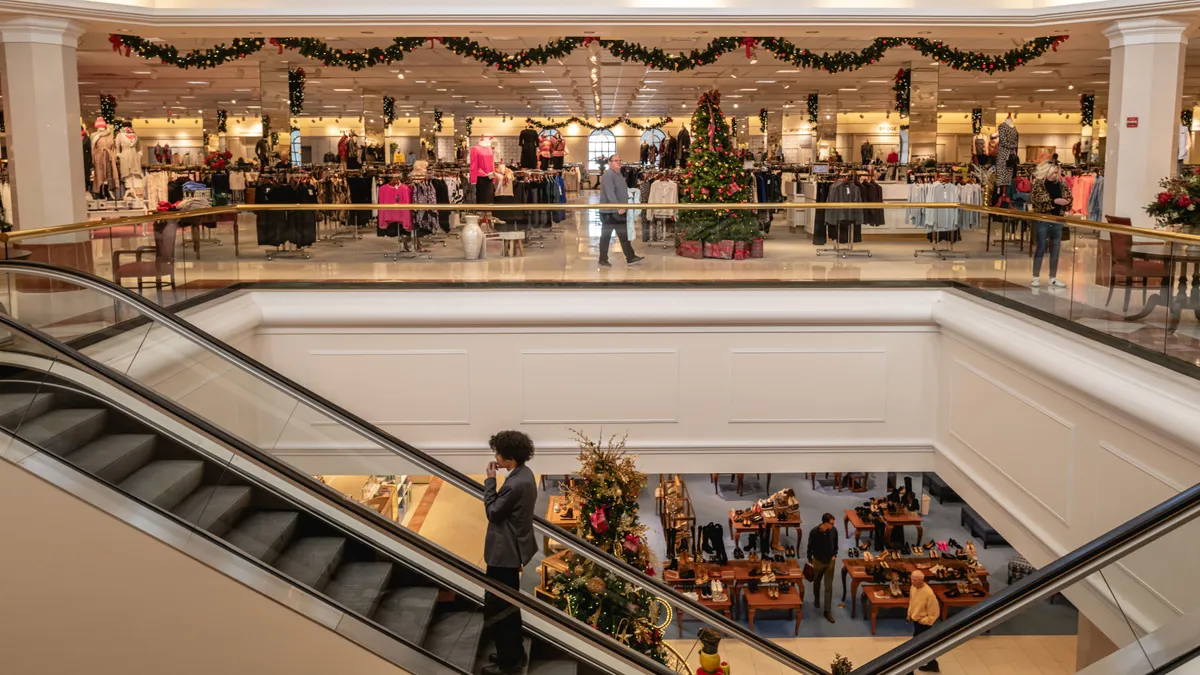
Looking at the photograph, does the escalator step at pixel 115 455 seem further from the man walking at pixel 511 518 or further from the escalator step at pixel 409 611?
the man walking at pixel 511 518

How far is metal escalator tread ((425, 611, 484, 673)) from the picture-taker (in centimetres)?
586

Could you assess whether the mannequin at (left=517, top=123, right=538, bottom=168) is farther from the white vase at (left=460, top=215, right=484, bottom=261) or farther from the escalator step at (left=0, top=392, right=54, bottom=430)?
the escalator step at (left=0, top=392, right=54, bottom=430)

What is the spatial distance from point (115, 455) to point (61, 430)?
0.30m

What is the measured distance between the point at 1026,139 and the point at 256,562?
32527 mm

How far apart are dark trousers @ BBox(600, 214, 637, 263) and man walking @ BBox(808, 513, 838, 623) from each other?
5.97 m

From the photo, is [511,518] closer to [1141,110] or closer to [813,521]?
[1141,110]

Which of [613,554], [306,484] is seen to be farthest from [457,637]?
[613,554]

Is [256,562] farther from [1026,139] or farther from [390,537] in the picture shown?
[1026,139]

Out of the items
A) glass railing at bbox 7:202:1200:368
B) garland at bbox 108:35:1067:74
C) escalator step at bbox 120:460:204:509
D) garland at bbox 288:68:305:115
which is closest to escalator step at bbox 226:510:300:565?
escalator step at bbox 120:460:204:509

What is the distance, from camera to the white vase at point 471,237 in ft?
34.4

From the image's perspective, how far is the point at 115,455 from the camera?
5770 millimetres

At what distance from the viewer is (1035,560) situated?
27.4 feet

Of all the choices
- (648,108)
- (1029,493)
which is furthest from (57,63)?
(648,108)

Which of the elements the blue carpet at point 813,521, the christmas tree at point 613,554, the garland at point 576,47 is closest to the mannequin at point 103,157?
the garland at point 576,47
